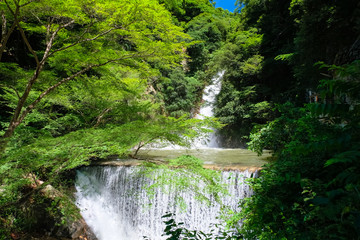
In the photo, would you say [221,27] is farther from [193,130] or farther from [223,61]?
[193,130]

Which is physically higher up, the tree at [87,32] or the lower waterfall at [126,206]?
the tree at [87,32]

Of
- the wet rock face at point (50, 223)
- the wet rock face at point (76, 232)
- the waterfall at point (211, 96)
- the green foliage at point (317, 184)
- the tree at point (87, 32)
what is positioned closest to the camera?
the green foliage at point (317, 184)

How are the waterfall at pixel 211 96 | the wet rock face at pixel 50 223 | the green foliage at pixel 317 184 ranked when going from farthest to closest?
the waterfall at pixel 211 96, the wet rock face at pixel 50 223, the green foliage at pixel 317 184

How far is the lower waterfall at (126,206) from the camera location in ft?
19.4

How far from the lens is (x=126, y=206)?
6.89 m

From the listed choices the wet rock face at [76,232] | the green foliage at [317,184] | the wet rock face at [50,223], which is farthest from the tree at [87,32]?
the wet rock face at [76,232]

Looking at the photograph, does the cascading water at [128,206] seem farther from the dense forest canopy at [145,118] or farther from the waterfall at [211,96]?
the waterfall at [211,96]

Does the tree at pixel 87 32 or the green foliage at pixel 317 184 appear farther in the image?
the tree at pixel 87 32

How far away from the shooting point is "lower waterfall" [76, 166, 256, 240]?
5.91 meters

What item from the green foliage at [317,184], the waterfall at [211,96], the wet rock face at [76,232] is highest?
the waterfall at [211,96]

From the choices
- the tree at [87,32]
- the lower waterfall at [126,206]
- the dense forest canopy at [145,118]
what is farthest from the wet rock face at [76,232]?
the tree at [87,32]

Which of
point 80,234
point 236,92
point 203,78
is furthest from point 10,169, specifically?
point 203,78

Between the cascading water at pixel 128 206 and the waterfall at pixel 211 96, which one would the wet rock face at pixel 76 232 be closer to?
the cascading water at pixel 128 206

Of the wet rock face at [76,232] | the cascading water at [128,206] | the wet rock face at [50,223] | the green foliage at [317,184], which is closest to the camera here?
the green foliage at [317,184]
